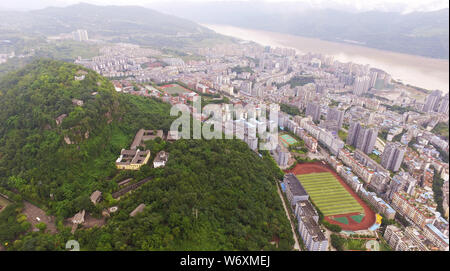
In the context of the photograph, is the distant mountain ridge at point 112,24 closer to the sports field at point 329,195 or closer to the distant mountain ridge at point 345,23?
the distant mountain ridge at point 345,23

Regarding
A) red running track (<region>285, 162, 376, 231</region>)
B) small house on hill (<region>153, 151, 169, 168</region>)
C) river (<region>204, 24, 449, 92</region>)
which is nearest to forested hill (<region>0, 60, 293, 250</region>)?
small house on hill (<region>153, 151, 169, 168</region>)

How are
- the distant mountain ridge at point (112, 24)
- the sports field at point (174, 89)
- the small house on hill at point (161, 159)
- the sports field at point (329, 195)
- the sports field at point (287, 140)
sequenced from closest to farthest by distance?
the small house on hill at point (161, 159), the sports field at point (329, 195), the sports field at point (287, 140), the sports field at point (174, 89), the distant mountain ridge at point (112, 24)

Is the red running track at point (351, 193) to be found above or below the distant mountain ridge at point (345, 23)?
below

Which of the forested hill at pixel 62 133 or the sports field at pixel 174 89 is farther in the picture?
the sports field at pixel 174 89

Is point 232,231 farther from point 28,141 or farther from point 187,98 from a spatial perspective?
point 187,98

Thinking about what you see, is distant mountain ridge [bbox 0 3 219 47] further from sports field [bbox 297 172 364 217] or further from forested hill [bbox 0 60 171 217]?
sports field [bbox 297 172 364 217]

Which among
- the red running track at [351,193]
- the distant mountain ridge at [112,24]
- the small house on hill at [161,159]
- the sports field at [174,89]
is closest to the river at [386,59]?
the red running track at [351,193]

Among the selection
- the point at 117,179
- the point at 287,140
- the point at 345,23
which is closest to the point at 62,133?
the point at 117,179
